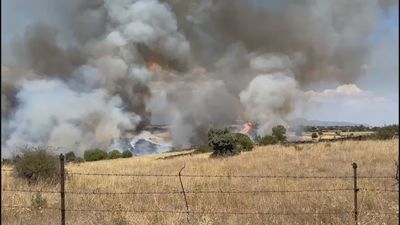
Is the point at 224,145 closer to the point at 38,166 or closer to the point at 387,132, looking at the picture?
the point at 387,132

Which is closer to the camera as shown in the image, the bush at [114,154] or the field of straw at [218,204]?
the field of straw at [218,204]

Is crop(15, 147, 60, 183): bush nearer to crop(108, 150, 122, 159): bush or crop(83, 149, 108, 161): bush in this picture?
crop(83, 149, 108, 161): bush

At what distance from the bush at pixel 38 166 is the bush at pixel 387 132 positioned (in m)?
26.3

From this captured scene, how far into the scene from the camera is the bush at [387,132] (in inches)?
1433

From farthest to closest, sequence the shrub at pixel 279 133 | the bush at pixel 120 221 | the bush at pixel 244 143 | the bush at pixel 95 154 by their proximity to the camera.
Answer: the bush at pixel 95 154 → the shrub at pixel 279 133 → the bush at pixel 244 143 → the bush at pixel 120 221

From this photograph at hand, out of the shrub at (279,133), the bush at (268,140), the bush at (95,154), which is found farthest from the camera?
the bush at (95,154)

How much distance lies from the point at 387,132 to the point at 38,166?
28.4m

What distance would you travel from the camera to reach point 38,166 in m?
17.9

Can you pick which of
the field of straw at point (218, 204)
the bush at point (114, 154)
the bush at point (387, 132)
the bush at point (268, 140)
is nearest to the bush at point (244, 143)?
the bush at point (268, 140)

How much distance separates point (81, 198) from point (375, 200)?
646 cm

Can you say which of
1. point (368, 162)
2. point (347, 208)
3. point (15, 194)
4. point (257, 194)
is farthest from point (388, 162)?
point (15, 194)

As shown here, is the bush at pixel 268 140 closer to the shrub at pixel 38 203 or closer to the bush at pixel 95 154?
the bush at pixel 95 154

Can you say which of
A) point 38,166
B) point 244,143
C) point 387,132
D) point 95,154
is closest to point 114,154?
point 95,154

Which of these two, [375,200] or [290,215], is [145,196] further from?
[375,200]
